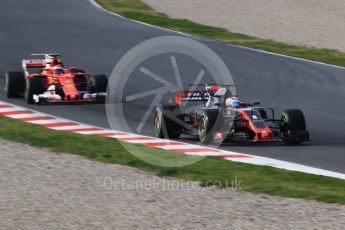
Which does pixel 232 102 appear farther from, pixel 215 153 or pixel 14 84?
pixel 14 84

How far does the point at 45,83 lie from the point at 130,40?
898 cm

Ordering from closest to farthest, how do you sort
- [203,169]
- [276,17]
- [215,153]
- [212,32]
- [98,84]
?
[203,169]
[215,153]
[98,84]
[212,32]
[276,17]

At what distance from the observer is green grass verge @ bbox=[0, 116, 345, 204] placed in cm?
1152

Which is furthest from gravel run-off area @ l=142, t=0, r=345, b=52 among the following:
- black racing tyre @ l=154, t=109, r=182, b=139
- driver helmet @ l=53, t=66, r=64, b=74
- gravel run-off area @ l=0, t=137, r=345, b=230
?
gravel run-off area @ l=0, t=137, r=345, b=230

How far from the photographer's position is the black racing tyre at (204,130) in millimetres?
15156

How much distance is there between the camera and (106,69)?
25000 millimetres

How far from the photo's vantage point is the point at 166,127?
1591cm

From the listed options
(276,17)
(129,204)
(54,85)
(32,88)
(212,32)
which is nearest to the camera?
(129,204)

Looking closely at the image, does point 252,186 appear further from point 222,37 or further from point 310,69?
point 222,37

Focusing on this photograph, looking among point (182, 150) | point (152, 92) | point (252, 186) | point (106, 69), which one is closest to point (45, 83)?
point (152, 92)

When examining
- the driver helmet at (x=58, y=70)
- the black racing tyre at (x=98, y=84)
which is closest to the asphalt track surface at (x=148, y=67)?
the black racing tyre at (x=98, y=84)

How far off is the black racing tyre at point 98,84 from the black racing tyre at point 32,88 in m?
1.28

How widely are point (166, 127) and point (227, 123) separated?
126 cm

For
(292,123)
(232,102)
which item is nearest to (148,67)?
(232,102)
